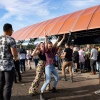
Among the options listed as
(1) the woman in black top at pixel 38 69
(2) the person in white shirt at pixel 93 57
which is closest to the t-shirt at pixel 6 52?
(1) the woman in black top at pixel 38 69

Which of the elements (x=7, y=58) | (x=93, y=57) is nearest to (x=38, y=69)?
(x=7, y=58)

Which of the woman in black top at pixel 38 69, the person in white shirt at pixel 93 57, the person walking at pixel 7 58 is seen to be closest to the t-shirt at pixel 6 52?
the person walking at pixel 7 58

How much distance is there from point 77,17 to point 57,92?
549 inches

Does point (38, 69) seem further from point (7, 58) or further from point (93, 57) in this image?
point (93, 57)

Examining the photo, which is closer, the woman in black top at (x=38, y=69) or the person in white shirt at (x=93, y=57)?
the woman in black top at (x=38, y=69)

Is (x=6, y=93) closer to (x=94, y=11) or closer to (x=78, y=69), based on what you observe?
(x=78, y=69)

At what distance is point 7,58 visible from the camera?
511 cm

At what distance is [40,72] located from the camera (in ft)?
23.5

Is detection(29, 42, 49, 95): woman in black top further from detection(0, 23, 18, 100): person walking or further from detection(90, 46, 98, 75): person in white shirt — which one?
detection(90, 46, 98, 75): person in white shirt

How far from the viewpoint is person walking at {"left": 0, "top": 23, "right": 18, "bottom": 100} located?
197 inches

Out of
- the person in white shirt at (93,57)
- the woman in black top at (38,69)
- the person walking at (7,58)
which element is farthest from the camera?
the person in white shirt at (93,57)

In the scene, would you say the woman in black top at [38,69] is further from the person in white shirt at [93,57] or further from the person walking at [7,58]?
the person in white shirt at [93,57]

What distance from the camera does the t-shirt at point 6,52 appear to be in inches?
199

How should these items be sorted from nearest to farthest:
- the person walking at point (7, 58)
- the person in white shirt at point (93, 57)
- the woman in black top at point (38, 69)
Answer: the person walking at point (7, 58) < the woman in black top at point (38, 69) < the person in white shirt at point (93, 57)
